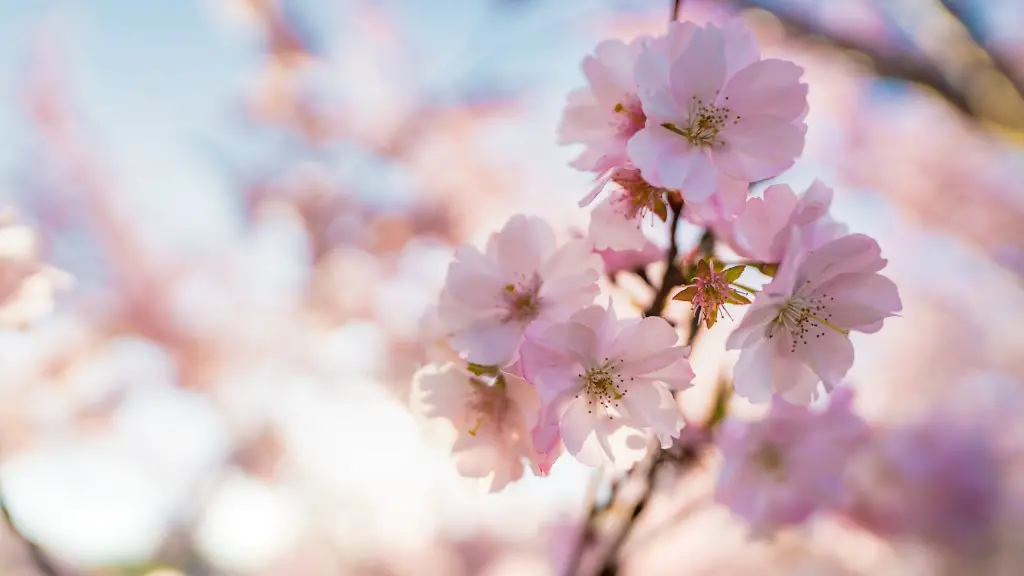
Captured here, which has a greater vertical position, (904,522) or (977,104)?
(977,104)

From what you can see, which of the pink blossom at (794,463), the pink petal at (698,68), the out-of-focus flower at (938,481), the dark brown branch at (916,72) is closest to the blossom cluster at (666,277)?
the pink petal at (698,68)

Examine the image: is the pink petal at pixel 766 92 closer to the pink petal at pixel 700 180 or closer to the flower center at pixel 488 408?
the pink petal at pixel 700 180

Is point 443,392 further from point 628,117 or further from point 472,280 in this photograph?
point 628,117

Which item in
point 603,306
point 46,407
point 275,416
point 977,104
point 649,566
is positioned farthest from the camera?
point 275,416

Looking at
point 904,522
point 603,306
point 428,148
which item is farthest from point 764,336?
point 428,148

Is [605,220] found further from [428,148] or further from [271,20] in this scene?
A: [271,20]

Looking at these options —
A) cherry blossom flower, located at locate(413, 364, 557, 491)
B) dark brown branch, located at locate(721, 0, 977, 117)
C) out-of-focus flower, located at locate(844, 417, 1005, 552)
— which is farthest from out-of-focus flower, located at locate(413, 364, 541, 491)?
out-of-focus flower, located at locate(844, 417, 1005, 552)

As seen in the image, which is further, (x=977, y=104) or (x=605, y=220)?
(x=977, y=104)
